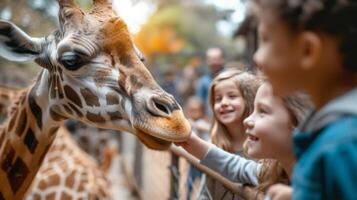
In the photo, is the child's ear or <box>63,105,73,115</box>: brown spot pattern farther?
<box>63,105,73,115</box>: brown spot pattern

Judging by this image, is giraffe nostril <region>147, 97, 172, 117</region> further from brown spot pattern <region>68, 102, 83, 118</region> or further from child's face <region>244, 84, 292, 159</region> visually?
child's face <region>244, 84, 292, 159</region>

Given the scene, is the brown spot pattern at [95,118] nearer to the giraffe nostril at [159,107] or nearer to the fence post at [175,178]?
the giraffe nostril at [159,107]

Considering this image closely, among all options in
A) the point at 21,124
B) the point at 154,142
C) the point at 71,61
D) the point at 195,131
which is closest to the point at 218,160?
the point at 154,142

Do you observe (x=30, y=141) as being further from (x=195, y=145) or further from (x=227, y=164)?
(x=227, y=164)

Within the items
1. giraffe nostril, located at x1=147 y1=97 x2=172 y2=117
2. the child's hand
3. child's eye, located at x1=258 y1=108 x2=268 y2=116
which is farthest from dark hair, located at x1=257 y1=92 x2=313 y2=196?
giraffe nostril, located at x1=147 y1=97 x2=172 y2=117

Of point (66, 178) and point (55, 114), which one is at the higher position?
point (55, 114)

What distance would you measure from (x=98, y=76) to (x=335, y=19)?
5.59 ft

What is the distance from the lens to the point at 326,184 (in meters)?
1.19

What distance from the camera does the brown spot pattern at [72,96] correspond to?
2.86 metres

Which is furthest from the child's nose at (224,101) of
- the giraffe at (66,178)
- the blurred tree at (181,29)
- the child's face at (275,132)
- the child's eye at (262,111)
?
the blurred tree at (181,29)

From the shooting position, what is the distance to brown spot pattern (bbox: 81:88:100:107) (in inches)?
110

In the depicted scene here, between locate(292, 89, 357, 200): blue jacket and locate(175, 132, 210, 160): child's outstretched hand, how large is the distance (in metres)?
1.22

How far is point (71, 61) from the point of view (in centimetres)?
280

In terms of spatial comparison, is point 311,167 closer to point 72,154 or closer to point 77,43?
point 77,43
